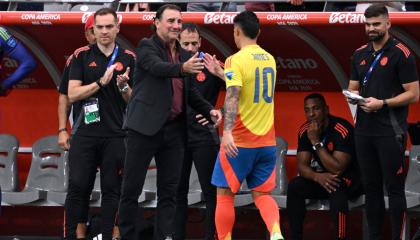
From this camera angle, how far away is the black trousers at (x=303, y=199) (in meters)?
10.7

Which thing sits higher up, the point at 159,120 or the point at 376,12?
the point at 376,12

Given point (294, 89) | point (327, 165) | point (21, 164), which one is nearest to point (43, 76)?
point (21, 164)

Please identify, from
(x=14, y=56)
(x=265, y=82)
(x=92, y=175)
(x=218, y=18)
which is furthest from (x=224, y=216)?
(x=14, y=56)

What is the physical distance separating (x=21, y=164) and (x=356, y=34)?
4.31 m

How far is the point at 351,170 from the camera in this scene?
36.1 ft

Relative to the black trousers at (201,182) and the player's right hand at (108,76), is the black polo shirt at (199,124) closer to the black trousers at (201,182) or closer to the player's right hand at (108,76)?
the black trousers at (201,182)

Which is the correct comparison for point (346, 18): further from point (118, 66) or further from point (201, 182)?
point (118, 66)

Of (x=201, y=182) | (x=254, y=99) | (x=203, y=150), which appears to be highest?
(x=254, y=99)

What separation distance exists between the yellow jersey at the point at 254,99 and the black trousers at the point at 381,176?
3.87 feet

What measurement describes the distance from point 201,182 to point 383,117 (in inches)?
73.6

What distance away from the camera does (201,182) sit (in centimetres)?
1077

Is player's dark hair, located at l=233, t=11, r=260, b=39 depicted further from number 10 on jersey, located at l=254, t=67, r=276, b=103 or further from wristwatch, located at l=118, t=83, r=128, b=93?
wristwatch, located at l=118, t=83, r=128, b=93

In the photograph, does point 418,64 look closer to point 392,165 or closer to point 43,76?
point 392,165

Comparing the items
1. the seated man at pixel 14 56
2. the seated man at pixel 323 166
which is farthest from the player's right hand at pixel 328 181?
the seated man at pixel 14 56
